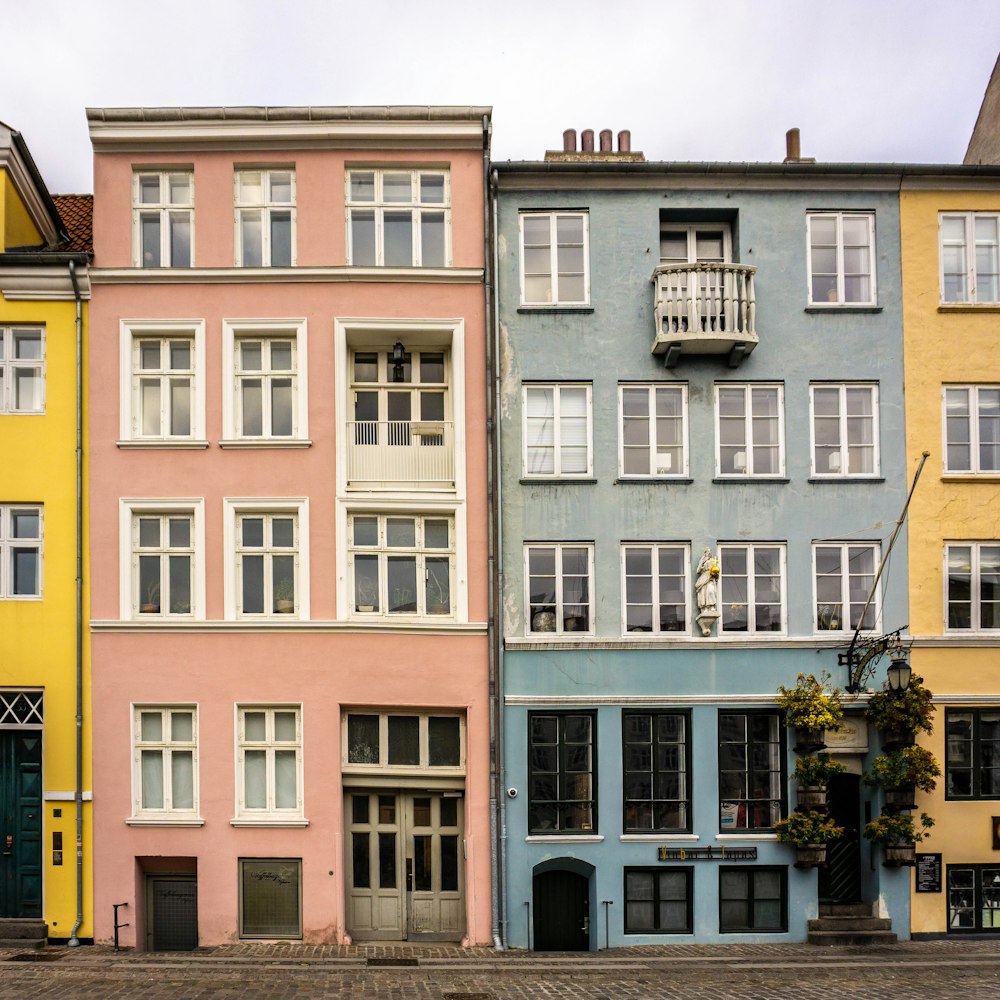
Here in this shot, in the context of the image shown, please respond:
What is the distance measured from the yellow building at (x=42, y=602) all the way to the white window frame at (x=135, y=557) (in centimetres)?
78

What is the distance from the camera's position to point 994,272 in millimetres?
20766

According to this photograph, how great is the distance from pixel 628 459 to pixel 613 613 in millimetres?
3005

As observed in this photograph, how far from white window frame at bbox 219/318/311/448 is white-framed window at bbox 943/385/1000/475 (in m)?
12.5

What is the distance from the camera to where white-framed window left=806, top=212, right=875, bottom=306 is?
20.7 metres

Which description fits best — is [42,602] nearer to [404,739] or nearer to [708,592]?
[404,739]

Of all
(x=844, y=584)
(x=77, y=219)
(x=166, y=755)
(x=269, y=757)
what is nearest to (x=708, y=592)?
(x=844, y=584)

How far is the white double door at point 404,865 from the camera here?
19859 millimetres

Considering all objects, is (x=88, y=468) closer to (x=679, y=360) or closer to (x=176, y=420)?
(x=176, y=420)

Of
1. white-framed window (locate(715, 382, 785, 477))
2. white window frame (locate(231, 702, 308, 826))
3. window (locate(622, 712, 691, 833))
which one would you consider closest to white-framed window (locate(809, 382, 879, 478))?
white-framed window (locate(715, 382, 785, 477))

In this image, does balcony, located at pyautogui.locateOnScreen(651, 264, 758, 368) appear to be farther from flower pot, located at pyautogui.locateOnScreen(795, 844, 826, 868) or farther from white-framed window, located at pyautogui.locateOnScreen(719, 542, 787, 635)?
flower pot, located at pyautogui.locateOnScreen(795, 844, 826, 868)

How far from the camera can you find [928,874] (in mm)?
19734

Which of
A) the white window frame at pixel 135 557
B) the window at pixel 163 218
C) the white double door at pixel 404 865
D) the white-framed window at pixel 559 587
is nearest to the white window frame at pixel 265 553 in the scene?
the white window frame at pixel 135 557

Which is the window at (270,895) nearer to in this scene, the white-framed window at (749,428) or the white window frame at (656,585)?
the white window frame at (656,585)

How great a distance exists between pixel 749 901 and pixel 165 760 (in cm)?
1133
